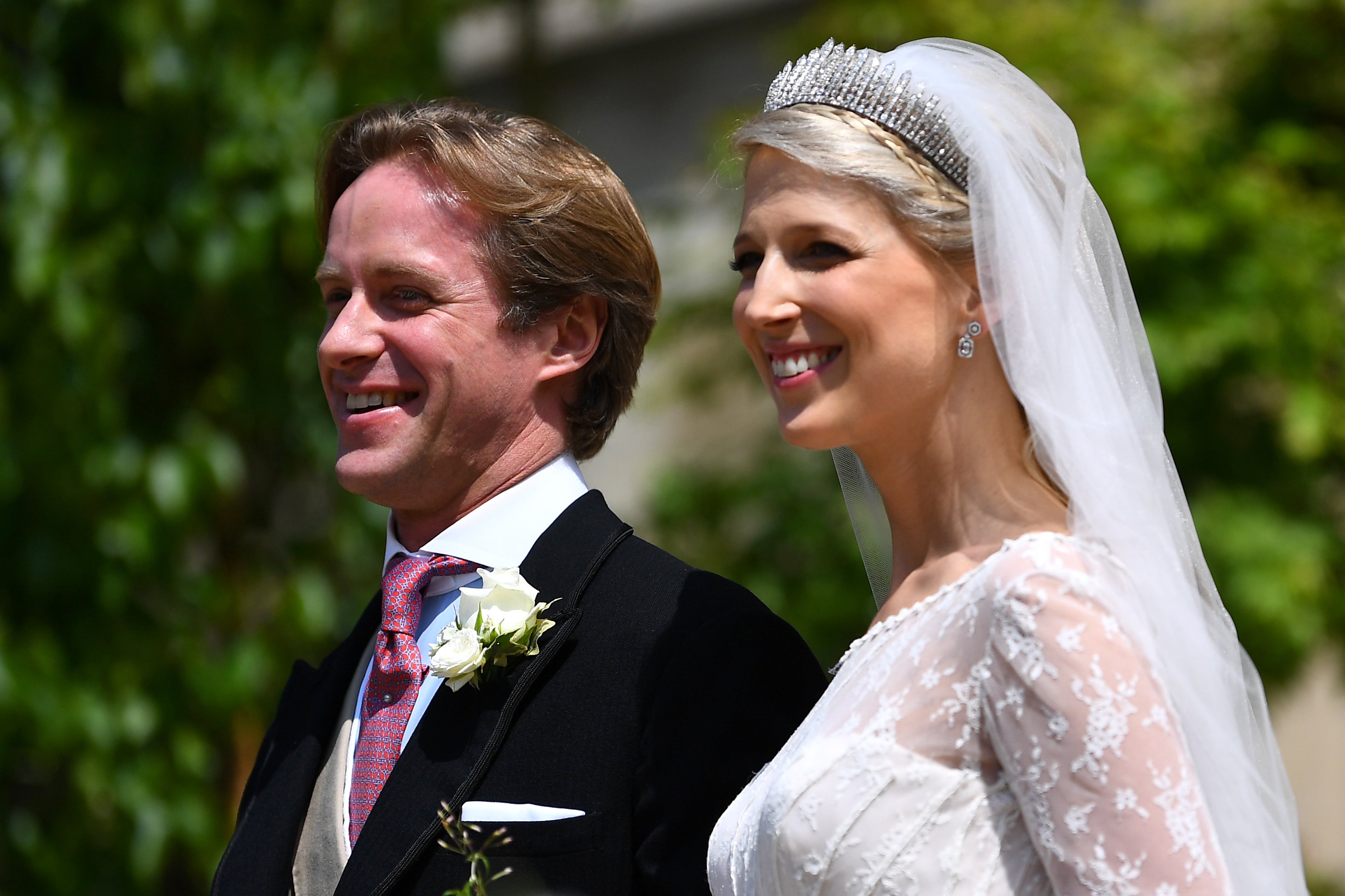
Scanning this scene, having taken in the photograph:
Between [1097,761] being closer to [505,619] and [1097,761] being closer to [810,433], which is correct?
[810,433]

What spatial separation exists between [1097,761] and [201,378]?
321 cm

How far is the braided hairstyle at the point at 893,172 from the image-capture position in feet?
5.77

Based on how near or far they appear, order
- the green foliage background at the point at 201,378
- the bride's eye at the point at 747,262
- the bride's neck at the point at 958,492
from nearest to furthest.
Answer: the bride's neck at the point at 958,492
the bride's eye at the point at 747,262
the green foliage background at the point at 201,378

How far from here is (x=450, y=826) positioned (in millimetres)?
1976

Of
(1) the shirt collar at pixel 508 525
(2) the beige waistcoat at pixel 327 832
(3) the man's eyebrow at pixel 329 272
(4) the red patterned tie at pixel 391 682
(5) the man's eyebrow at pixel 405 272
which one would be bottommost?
(2) the beige waistcoat at pixel 327 832

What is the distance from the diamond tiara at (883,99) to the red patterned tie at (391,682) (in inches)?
39.3

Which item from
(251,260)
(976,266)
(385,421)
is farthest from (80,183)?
(976,266)

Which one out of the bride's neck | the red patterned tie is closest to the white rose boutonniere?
the red patterned tie

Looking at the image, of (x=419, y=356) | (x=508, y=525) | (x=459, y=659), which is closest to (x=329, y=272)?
(x=419, y=356)

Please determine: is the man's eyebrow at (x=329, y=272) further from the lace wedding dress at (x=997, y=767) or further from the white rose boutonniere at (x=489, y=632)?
the lace wedding dress at (x=997, y=767)

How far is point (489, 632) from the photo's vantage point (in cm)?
207

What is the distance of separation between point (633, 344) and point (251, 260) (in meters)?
1.67

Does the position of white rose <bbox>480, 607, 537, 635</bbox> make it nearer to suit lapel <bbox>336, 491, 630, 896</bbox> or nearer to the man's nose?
suit lapel <bbox>336, 491, 630, 896</bbox>

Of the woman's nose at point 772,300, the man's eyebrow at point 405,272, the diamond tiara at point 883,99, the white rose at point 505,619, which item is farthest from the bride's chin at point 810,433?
the man's eyebrow at point 405,272
